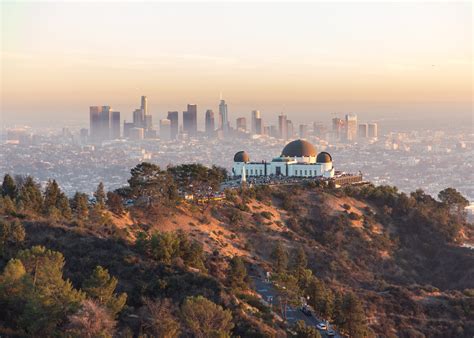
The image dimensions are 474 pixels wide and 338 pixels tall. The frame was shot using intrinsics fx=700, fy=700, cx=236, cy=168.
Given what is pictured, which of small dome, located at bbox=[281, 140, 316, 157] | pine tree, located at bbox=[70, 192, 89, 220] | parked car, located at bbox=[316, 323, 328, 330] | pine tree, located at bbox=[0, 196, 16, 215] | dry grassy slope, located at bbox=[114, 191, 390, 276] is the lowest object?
parked car, located at bbox=[316, 323, 328, 330]

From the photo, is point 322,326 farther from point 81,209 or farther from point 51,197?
point 51,197

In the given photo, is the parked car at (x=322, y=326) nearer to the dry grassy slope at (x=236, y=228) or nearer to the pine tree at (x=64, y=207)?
the dry grassy slope at (x=236, y=228)

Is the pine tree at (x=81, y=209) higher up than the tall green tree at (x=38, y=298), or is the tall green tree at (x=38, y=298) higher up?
the pine tree at (x=81, y=209)

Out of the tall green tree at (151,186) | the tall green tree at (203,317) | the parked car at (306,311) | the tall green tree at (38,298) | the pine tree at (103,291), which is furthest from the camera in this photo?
the tall green tree at (151,186)

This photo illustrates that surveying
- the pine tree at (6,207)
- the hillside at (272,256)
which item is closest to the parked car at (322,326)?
the hillside at (272,256)

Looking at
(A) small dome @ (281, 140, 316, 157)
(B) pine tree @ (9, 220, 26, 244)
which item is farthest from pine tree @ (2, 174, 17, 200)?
(A) small dome @ (281, 140, 316, 157)

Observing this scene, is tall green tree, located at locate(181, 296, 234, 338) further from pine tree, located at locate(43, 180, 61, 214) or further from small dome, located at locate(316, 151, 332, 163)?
small dome, located at locate(316, 151, 332, 163)
